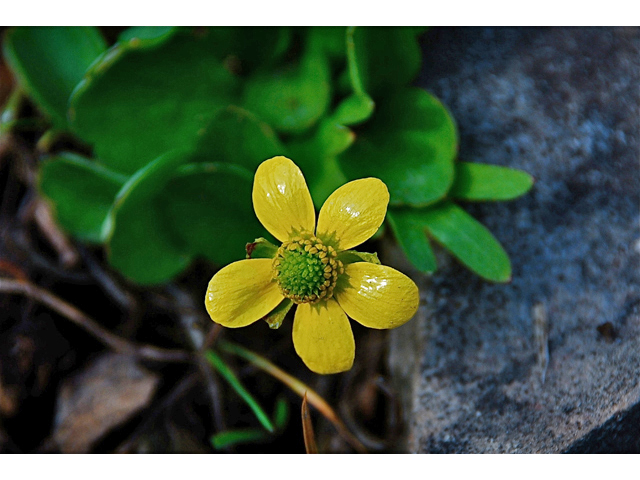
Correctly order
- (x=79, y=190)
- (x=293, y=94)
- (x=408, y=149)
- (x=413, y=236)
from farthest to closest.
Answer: (x=79, y=190)
(x=293, y=94)
(x=408, y=149)
(x=413, y=236)

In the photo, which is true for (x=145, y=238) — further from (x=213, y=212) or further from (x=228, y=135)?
(x=228, y=135)

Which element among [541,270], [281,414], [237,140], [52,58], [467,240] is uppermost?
[52,58]

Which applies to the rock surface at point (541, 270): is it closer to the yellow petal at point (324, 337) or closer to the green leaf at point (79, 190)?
the yellow petal at point (324, 337)

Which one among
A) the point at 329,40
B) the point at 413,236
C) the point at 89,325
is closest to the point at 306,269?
the point at 413,236

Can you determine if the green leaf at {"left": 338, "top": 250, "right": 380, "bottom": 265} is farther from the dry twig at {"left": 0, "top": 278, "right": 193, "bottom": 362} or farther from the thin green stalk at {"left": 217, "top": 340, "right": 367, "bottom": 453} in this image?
the dry twig at {"left": 0, "top": 278, "right": 193, "bottom": 362}

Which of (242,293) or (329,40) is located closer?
(242,293)

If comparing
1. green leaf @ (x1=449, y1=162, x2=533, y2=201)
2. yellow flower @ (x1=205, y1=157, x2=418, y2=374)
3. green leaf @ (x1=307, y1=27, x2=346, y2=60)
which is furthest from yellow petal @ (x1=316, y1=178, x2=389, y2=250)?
green leaf @ (x1=307, y1=27, x2=346, y2=60)
